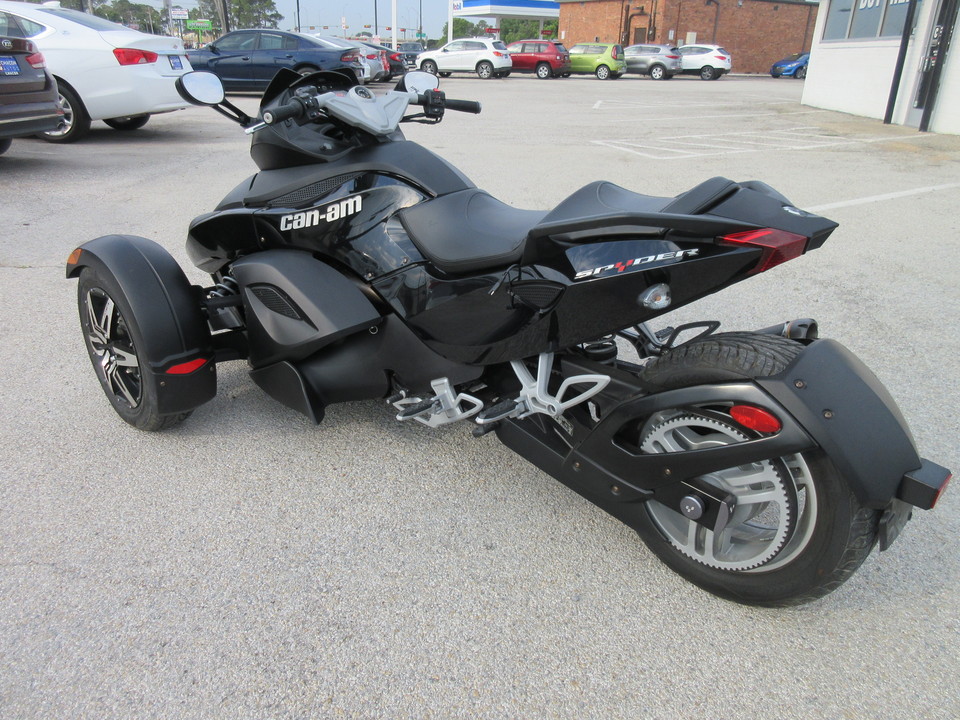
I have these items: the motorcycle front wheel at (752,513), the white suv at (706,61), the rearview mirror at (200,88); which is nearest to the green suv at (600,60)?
the white suv at (706,61)

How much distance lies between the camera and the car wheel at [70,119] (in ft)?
28.2

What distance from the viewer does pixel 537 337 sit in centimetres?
214

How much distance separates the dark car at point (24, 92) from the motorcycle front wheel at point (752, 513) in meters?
7.37

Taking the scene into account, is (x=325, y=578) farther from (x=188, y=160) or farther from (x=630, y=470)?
(x=188, y=160)

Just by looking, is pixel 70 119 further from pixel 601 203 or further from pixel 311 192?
pixel 601 203

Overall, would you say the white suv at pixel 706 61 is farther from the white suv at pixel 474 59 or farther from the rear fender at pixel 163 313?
the rear fender at pixel 163 313

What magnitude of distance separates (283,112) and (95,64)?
7.76 m

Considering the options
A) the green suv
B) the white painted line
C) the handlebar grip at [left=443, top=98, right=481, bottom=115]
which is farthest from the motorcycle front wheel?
the green suv

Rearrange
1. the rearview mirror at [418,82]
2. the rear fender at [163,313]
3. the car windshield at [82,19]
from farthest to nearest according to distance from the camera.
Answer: the car windshield at [82,19], the rearview mirror at [418,82], the rear fender at [163,313]

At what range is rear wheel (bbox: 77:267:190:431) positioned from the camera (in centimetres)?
273

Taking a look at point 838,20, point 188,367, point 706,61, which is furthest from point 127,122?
point 706,61

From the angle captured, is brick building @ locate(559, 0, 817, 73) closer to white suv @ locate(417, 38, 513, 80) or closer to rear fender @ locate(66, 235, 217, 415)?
white suv @ locate(417, 38, 513, 80)

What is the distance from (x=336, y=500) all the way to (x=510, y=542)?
0.66 m

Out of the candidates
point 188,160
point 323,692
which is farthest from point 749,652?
point 188,160
